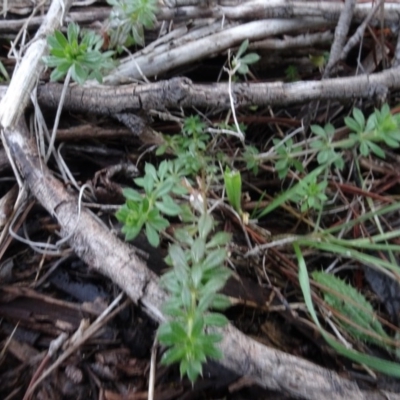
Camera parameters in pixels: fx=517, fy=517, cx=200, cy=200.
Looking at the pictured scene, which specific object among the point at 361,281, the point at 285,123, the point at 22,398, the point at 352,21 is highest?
the point at 352,21

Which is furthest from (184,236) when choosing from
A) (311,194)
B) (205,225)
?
(311,194)

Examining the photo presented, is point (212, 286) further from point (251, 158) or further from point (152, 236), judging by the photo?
point (251, 158)

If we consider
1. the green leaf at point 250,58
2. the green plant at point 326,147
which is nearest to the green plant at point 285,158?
the green plant at point 326,147

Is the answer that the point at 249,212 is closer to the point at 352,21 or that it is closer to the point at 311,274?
the point at 311,274

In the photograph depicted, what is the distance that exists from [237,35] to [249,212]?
67 centimetres

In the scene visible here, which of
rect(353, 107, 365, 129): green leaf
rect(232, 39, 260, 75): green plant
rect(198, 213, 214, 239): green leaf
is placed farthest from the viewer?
rect(232, 39, 260, 75): green plant

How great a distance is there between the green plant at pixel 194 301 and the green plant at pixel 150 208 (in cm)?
6

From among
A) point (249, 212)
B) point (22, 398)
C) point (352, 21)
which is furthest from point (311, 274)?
point (352, 21)

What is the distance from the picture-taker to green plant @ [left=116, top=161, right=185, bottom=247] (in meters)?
1.40

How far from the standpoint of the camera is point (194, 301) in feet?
4.09

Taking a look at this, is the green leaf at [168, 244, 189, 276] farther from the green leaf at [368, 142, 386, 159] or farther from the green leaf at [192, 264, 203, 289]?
the green leaf at [368, 142, 386, 159]

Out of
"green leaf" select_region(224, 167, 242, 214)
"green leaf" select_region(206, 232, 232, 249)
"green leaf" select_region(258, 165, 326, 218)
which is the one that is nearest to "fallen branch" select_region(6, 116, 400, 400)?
"green leaf" select_region(206, 232, 232, 249)

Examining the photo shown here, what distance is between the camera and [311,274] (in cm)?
158

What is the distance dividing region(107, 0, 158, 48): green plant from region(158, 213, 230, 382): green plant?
751mm
